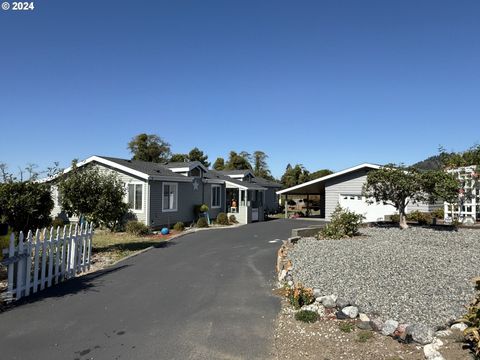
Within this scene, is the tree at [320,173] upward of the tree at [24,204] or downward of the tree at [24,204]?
upward

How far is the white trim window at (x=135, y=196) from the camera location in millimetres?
19672

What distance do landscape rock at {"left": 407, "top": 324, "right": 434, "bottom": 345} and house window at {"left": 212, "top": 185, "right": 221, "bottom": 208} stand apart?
21861 millimetres

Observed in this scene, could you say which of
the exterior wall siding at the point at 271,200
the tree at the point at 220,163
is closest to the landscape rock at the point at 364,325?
the exterior wall siding at the point at 271,200

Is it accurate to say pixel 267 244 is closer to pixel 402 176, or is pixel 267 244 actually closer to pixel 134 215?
pixel 402 176

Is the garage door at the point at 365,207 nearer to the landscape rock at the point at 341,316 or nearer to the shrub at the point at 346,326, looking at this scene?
the landscape rock at the point at 341,316

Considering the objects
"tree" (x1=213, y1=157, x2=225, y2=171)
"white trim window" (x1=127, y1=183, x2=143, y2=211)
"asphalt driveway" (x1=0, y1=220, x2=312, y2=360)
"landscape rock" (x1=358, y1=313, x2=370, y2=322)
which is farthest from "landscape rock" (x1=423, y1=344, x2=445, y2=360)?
"tree" (x1=213, y1=157, x2=225, y2=171)

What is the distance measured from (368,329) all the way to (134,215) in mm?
16236

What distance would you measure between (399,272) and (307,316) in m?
2.87

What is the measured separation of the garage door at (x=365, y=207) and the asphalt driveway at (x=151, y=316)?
16.0 meters

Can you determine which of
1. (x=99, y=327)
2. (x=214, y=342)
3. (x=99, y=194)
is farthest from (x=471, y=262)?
(x=99, y=194)

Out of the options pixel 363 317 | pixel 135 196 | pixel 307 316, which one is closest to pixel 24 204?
pixel 307 316

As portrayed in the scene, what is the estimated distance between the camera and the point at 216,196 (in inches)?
1071

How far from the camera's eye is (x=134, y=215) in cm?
1959

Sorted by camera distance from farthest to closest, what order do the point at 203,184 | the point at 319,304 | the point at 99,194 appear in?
the point at 203,184, the point at 99,194, the point at 319,304
